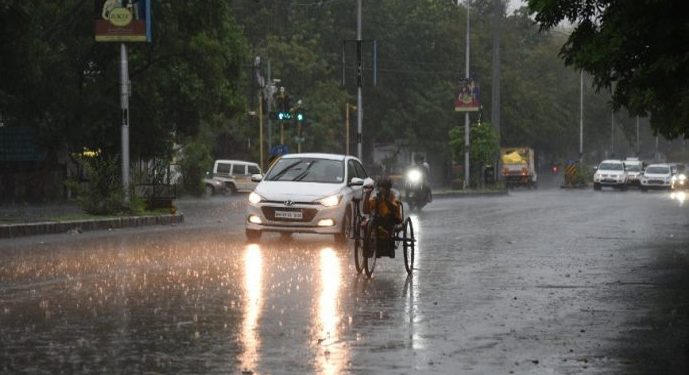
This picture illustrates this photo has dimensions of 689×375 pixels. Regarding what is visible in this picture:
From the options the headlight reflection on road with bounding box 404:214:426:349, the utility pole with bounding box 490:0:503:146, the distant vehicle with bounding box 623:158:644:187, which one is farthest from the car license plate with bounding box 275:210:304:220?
the distant vehicle with bounding box 623:158:644:187

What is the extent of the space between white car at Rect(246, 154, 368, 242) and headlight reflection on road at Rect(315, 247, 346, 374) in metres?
4.24

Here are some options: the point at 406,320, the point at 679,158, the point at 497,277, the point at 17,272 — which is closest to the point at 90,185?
the point at 17,272

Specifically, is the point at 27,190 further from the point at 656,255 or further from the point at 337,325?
the point at 337,325

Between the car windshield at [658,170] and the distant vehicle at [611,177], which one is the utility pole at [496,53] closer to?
the distant vehicle at [611,177]

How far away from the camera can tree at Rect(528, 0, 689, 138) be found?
15398 mm

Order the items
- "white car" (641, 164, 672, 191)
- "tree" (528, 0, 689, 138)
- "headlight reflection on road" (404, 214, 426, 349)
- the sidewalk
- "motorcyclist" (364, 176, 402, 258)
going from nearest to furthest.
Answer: "headlight reflection on road" (404, 214, 426, 349) < "tree" (528, 0, 689, 138) < "motorcyclist" (364, 176, 402, 258) < the sidewalk < "white car" (641, 164, 672, 191)

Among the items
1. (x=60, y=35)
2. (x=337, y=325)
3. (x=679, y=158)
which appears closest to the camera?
(x=337, y=325)

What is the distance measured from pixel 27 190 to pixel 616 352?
40465mm

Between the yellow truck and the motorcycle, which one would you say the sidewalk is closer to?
the motorcycle

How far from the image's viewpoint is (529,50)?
130875mm

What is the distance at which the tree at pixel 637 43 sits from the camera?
15398 millimetres

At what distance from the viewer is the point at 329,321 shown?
12227mm

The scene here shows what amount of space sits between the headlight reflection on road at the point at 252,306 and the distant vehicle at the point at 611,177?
5644 cm

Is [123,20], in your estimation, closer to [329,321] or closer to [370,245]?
[370,245]
